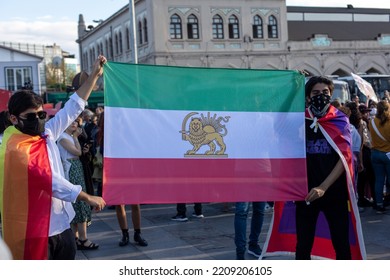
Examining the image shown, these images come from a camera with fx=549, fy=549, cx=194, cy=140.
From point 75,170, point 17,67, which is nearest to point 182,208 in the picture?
point 75,170

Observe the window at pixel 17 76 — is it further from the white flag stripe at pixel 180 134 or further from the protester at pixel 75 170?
the white flag stripe at pixel 180 134

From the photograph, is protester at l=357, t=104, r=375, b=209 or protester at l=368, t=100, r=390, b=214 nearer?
protester at l=368, t=100, r=390, b=214

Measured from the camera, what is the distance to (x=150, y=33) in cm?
4703

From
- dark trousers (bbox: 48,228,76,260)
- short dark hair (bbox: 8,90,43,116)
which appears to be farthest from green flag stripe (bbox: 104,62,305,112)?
dark trousers (bbox: 48,228,76,260)

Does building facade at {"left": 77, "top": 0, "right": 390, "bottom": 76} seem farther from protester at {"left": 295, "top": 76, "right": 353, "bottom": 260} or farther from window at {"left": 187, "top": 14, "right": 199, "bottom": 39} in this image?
protester at {"left": 295, "top": 76, "right": 353, "bottom": 260}

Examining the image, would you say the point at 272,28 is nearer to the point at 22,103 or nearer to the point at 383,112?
the point at 383,112

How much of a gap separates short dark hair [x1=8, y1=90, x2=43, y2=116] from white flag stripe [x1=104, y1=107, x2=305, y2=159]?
805mm

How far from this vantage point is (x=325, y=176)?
15.6 ft

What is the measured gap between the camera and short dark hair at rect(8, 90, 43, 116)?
380cm

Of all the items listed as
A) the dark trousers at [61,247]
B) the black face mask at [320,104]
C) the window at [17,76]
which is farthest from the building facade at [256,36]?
the dark trousers at [61,247]

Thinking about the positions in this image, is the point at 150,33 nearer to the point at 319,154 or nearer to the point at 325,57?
the point at 325,57

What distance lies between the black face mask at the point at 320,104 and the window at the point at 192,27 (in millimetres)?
44017

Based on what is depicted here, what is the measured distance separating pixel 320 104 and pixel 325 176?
63cm
